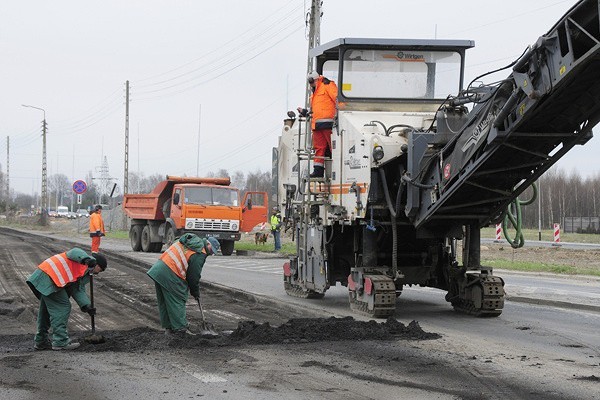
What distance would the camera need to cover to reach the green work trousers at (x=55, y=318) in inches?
358

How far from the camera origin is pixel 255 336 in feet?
31.4

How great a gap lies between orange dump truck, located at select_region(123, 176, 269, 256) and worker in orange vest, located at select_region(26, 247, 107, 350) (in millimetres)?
18691

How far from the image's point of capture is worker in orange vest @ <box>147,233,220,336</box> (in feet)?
33.1

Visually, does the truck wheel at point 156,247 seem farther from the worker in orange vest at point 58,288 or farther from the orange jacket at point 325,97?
the worker in orange vest at point 58,288

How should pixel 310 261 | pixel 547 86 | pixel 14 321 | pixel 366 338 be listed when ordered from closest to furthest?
pixel 547 86 < pixel 366 338 < pixel 14 321 < pixel 310 261

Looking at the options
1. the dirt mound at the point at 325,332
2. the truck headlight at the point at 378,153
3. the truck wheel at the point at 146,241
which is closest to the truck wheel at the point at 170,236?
the truck wheel at the point at 146,241

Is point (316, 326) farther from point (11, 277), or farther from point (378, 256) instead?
point (11, 277)

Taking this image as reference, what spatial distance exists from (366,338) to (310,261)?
4568 mm

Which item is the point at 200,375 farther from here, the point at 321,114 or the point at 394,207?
the point at 321,114

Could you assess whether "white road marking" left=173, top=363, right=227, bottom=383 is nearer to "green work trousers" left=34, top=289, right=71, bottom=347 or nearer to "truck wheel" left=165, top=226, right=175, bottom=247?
"green work trousers" left=34, top=289, right=71, bottom=347

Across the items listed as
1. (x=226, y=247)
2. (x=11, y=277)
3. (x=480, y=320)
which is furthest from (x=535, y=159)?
(x=226, y=247)

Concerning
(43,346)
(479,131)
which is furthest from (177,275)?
(479,131)

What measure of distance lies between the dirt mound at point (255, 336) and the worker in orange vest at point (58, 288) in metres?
0.25

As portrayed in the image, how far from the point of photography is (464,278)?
41.9 feet
